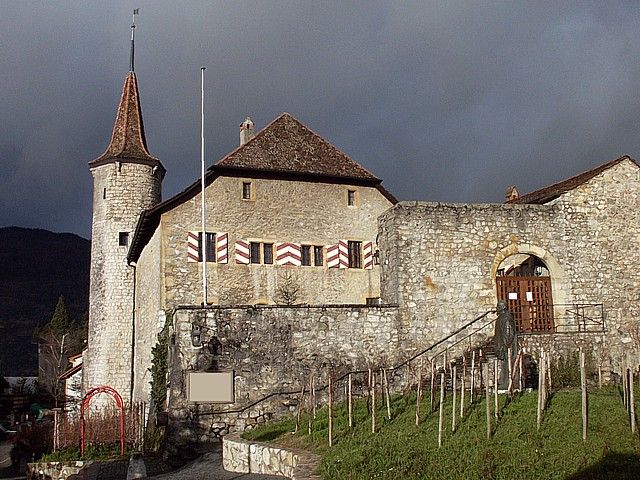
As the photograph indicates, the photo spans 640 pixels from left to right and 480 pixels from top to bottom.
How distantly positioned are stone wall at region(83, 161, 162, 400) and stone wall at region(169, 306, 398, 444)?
14.7 metres

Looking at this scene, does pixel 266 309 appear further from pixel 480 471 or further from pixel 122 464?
pixel 480 471

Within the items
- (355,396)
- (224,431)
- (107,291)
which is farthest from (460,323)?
(107,291)

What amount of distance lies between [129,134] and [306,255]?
12.8 metres

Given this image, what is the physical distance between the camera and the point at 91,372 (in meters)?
34.9

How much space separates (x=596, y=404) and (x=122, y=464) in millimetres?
12497

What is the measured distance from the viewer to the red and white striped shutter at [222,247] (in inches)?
1058

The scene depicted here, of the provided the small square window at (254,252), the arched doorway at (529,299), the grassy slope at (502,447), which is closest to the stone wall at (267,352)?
the arched doorway at (529,299)

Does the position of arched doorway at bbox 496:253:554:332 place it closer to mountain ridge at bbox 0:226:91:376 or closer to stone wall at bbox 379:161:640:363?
stone wall at bbox 379:161:640:363

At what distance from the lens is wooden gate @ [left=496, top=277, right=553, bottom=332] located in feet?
75.3

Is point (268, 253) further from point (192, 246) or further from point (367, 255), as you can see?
point (367, 255)

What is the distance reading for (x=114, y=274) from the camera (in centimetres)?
3438

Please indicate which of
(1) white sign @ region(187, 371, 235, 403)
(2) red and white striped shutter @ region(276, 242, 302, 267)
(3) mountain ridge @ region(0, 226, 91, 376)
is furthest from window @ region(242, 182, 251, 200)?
(3) mountain ridge @ region(0, 226, 91, 376)

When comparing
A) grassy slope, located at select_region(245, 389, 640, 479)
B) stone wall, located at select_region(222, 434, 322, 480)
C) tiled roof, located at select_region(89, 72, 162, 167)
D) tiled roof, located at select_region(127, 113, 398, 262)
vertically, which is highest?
tiled roof, located at select_region(89, 72, 162, 167)

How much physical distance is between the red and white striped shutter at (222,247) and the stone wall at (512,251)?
6434 mm
